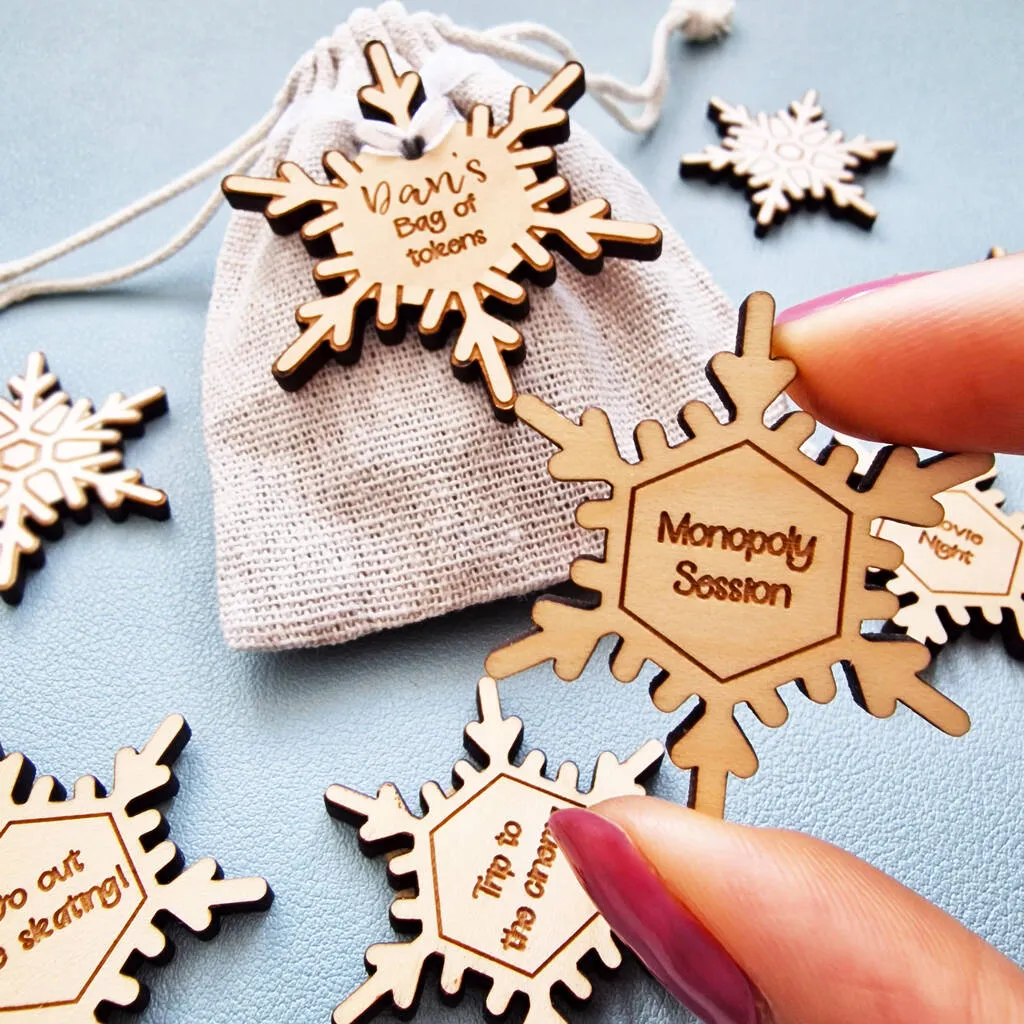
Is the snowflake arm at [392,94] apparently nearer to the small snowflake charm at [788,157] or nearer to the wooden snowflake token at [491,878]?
the small snowflake charm at [788,157]

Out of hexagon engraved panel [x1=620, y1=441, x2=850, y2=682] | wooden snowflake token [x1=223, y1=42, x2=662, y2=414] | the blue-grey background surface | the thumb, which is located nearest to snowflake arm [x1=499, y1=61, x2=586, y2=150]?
wooden snowflake token [x1=223, y1=42, x2=662, y2=414]

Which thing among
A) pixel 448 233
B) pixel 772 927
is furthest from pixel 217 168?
pixel 772 927

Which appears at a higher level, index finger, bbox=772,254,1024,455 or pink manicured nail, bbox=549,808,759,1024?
index finger, bbox=772,254,1024,455

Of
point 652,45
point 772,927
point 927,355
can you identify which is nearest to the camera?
point 772,927

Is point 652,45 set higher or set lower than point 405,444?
higher

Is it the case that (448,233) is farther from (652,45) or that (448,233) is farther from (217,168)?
(652,45)

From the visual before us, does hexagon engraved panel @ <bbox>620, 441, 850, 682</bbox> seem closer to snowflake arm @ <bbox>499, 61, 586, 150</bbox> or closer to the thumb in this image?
the thumb
